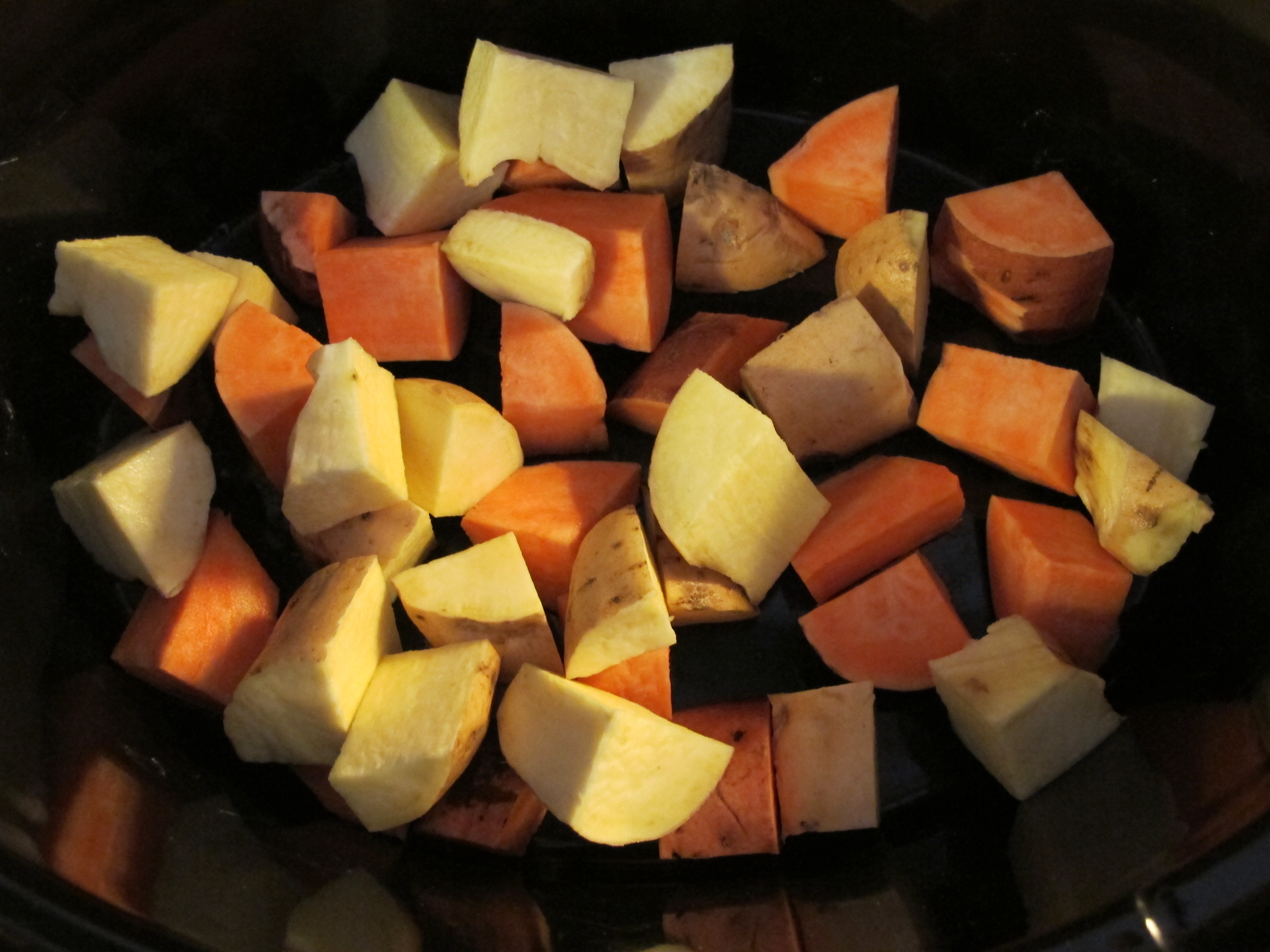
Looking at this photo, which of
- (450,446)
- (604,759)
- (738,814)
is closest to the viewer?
(604,759)

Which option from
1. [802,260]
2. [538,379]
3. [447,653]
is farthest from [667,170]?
[447,653]

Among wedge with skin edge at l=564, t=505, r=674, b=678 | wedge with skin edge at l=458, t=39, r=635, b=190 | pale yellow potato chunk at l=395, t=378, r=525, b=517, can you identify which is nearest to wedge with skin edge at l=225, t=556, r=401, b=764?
pale yellow potato chunk at l=395, t=378, r=525, b=517

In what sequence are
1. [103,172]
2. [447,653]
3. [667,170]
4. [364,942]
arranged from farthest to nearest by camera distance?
[667,170]
[103,172]
[447,653]
[364,942]

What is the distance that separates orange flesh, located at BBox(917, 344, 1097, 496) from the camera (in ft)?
4.65

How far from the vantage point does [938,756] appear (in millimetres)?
1375

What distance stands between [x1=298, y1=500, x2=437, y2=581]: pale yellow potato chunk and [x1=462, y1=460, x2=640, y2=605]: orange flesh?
9 cm

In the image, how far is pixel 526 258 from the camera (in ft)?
4.71

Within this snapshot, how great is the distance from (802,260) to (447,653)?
2.85ft

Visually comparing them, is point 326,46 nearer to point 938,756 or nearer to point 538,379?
point 538,379

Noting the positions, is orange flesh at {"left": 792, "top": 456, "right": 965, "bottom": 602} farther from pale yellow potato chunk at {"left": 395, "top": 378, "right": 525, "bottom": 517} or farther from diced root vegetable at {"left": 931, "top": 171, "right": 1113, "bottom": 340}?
pale yellow potato chunk at {"left": 395, "top": 378, "right": 525, "bottom": 517}

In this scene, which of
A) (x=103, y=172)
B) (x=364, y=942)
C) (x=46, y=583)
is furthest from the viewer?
(x=103, y=172)

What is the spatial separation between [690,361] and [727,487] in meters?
0.28

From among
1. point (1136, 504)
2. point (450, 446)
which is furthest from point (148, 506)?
point (1136, 504)

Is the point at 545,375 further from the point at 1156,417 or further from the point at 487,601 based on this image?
the point at 1156,417
